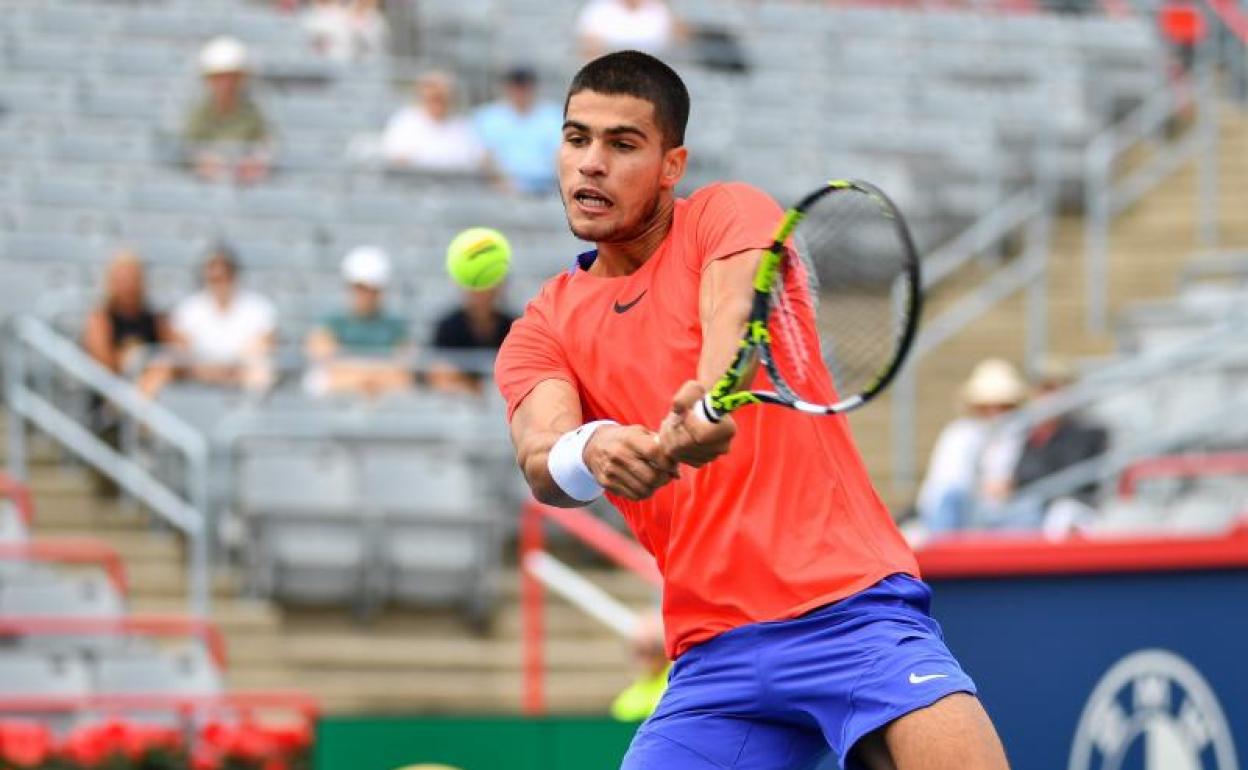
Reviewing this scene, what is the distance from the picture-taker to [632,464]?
4.86 metres

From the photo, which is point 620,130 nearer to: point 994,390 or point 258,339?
point 994,390

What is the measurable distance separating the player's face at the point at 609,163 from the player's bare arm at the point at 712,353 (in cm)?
23

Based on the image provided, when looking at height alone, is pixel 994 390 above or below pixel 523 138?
below

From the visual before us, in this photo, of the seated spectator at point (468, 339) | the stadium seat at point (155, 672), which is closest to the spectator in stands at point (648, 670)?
the stadium seat at point (155, 672)

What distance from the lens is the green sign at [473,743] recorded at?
7996mm

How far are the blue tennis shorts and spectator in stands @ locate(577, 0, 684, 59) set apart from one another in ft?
35.2

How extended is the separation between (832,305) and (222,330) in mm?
7166

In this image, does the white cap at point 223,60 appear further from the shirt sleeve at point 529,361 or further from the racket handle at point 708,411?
the racket handle at point 708,411

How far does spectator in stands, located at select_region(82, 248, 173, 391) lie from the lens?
1202cm

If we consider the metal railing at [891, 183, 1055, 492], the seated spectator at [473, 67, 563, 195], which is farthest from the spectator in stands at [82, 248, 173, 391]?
the metal railing at [891, 183, 1055, 492]

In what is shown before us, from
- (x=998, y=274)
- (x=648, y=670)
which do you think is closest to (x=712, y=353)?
(x=648, y=670)

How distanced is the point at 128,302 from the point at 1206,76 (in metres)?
7.98

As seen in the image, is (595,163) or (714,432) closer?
(714,432)

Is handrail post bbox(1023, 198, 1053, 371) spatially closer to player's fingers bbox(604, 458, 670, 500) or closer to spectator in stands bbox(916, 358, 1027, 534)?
spectator in stands bbox(916, 358, 1027, 534)
